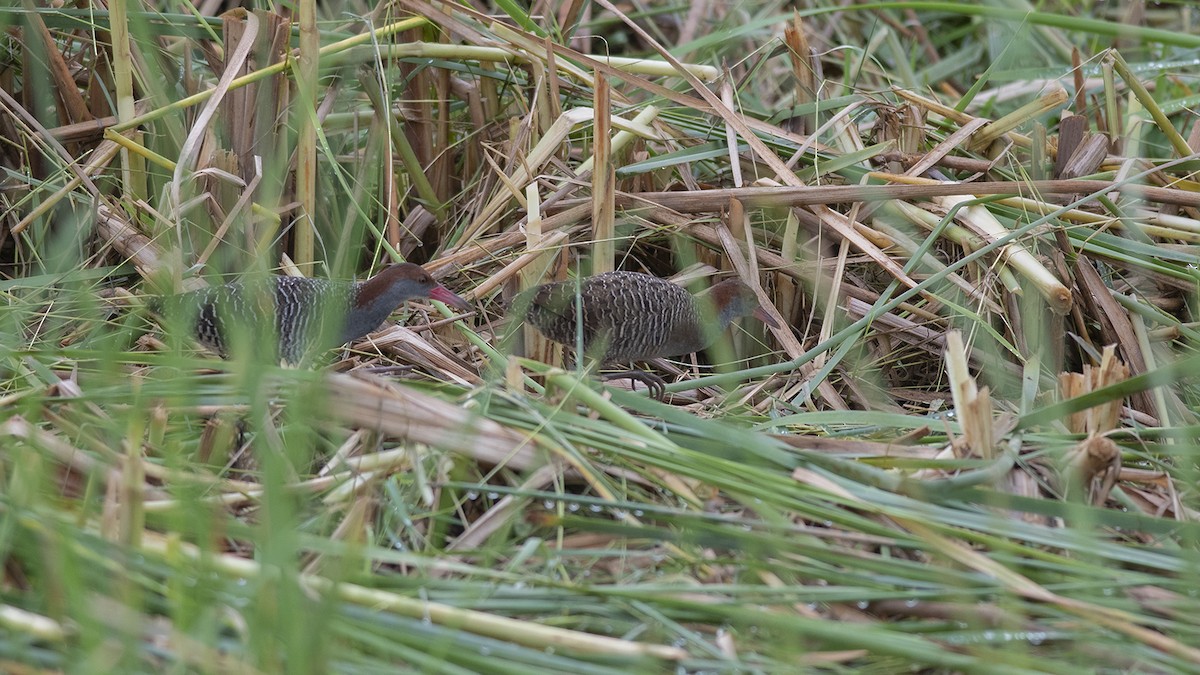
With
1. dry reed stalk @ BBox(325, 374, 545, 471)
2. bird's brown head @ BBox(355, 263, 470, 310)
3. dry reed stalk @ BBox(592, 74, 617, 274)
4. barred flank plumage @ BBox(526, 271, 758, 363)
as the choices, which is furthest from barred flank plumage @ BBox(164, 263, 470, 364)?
dry reed stalk @ BBox(325, 374, 545, 471)

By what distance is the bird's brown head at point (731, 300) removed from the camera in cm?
394

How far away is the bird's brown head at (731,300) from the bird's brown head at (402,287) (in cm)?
81


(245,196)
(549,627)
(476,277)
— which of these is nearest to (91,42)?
(245,196)

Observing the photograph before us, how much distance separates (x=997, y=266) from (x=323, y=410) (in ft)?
7.32

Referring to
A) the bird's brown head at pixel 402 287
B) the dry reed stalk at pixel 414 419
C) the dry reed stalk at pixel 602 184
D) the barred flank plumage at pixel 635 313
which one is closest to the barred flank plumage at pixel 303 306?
the bird's brown head at pixel 402 287

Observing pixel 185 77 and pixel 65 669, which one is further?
pixel 185 77

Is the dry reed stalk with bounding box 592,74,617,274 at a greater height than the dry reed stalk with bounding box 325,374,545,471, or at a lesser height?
greater

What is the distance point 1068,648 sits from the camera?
87.7 inches

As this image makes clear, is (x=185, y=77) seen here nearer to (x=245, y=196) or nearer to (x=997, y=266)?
(x=245, y=196)

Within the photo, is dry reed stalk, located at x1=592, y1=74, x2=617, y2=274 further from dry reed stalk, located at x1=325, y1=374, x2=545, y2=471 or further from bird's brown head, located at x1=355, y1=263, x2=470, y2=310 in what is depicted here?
dry reed stalk, located at x1=325, y1=374, x2=545, y2=471

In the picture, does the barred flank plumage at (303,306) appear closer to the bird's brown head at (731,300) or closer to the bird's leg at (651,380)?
the bird's leg at (651,380)

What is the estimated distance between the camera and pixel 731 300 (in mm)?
3953

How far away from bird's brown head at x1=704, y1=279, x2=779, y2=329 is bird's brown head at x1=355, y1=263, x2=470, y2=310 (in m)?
0.81

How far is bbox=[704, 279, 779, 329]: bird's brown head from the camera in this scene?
394 cm
